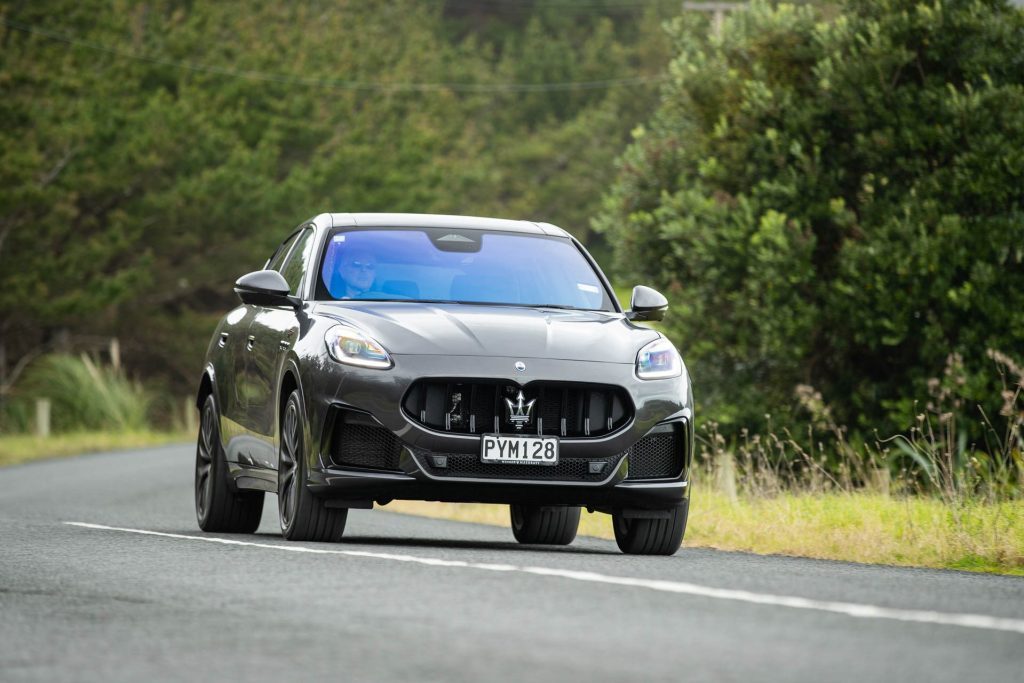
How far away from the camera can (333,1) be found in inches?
2965

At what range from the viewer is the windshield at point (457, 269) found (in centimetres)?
1139

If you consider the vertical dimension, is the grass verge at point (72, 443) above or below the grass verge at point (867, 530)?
below

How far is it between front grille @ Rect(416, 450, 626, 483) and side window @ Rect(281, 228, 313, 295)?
1854 mm

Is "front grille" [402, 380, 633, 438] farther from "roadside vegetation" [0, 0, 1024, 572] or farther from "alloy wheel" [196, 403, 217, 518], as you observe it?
"alloy wheel" [196, 403, 217, 518]

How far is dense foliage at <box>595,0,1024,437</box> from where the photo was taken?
756 inches

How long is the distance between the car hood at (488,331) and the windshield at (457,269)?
286 millimetres

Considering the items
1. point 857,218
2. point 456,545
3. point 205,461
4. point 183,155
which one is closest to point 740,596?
point 456,545

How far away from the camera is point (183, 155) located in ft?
155

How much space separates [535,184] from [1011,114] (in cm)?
5766

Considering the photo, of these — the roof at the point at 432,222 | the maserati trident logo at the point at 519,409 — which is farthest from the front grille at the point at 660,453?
the roof at the point at 432,222

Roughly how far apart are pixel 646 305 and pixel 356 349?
6.13ft

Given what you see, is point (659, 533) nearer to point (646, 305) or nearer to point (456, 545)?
point (456, 545)

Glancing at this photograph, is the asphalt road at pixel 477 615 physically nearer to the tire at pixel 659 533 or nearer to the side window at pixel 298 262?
the tire at pixel 659 533

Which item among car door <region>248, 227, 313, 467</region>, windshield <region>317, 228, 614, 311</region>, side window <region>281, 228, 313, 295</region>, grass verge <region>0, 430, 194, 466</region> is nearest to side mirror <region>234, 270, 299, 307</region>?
car door <region>248, 227, 313, 467</region>
